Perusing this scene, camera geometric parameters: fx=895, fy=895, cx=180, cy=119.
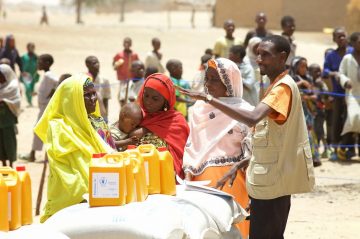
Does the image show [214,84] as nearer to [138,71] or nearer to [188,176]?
[188,176]

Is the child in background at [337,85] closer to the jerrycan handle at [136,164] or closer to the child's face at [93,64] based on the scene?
the child's face at [93,64]

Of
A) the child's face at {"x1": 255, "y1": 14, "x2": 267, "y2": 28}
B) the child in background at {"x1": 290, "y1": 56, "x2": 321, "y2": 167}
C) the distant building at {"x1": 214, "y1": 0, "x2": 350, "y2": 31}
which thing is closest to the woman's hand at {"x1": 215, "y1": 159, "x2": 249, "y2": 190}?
the child in background at {"x1": 290, "y1": 56, "x2": 321, "y2": 167}

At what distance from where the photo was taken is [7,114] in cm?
1153

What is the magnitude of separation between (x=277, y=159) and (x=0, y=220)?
1.72 meters

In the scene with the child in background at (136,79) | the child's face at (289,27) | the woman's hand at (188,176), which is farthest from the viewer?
the child's face at (289,27)

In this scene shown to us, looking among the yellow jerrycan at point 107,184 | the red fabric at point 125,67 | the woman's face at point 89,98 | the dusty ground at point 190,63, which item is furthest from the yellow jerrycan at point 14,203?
the red fabric at point 125,67

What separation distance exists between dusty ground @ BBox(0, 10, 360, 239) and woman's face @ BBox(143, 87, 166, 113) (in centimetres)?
234

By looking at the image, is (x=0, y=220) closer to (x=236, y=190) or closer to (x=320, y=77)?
(x=236, y=190)

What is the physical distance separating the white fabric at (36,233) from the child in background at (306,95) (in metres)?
8.01

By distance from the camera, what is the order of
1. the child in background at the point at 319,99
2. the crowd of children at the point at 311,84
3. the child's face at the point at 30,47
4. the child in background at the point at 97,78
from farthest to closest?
the child's face at the point at 30,47 → the child in background at the point at 319,99 → the crowd of children at the point at 311,84 → the child in background at the point at 97,78

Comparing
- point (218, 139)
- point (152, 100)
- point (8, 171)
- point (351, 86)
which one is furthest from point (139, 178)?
point (351, 86)

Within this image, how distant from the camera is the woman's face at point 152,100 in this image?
652cm

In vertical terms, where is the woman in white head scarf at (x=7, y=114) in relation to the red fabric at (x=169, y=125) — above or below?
below

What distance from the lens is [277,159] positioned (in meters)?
5.45
